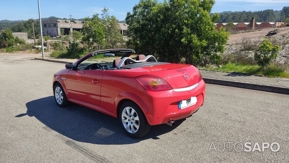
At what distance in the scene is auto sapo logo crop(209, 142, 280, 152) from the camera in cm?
361

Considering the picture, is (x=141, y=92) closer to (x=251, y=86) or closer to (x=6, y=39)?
(x=251, y=86)

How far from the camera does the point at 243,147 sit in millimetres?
3680

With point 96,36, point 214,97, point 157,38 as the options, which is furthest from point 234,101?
point 96,36

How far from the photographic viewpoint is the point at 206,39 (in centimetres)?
1087

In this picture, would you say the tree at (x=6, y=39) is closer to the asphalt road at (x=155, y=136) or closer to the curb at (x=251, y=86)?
the asphalt road at (x=155, y=136)

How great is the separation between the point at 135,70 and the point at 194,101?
1.16 metres

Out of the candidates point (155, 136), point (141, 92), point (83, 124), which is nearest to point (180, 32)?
point (83, 124)

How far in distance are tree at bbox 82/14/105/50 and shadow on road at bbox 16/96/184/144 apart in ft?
41.9

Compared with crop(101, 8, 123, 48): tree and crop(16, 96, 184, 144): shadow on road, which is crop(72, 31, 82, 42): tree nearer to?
crop(101, 8, 123, 48): tree

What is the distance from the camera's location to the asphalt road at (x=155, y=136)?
353 centimetres

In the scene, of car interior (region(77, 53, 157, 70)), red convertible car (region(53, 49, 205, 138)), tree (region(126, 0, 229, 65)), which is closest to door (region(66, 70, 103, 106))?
red convertible car (region(53, 49, 205, 138))

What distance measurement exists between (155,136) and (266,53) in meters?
6.70

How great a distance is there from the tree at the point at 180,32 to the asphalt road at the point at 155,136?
498cm

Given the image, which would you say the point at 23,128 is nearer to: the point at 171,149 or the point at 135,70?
the point at 135,70
